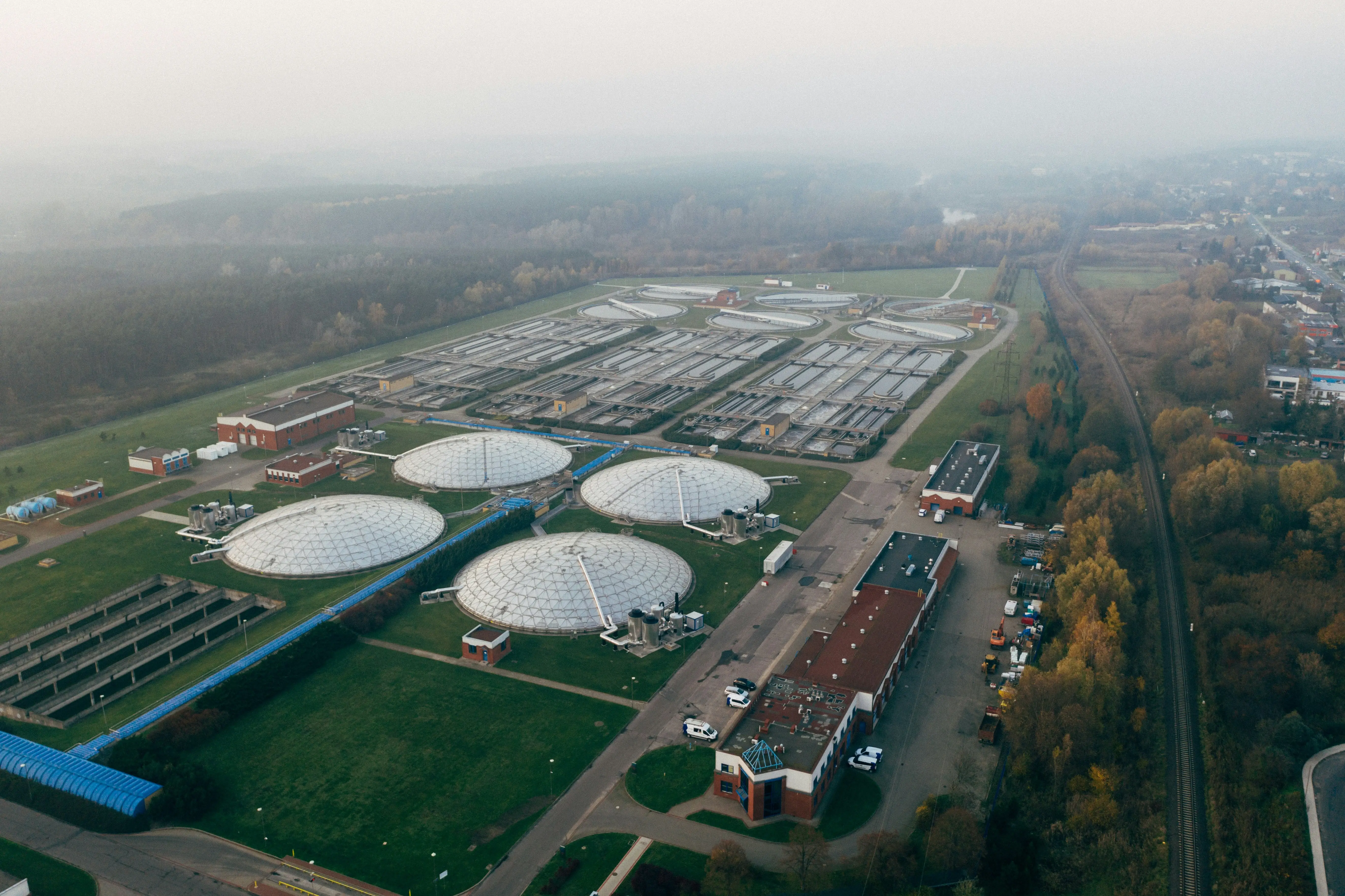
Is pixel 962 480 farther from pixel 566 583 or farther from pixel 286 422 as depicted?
pixel 286 422

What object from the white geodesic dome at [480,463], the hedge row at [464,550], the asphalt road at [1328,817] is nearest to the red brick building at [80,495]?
the white geodesic dome at [480,463]

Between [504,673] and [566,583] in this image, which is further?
[566,583]

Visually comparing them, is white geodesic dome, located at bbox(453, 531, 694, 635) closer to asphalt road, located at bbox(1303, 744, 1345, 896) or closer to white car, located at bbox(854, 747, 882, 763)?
white car, located at bbox(854, 747, 882, 763)

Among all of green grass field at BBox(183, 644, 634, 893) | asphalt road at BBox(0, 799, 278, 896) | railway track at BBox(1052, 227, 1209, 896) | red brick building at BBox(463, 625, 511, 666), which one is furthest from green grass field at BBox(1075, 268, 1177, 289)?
asphalt road at BBox(0, 799, 278, 896)

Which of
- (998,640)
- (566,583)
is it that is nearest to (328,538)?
(566,583)

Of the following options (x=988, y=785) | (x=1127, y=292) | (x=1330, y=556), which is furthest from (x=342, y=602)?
(x=1127, y=292)

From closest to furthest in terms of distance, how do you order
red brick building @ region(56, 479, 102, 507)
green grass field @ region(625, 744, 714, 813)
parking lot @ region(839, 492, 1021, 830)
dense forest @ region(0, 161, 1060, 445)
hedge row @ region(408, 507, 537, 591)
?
green grass field @ region(625, 744, 714, 813)
parking lot @ region(839, 492, 1021, 830)
hedge row @ region(408, 507, 537, 591)
red brick building @ region(56, 479, 102, 507)
dense forest @ region(0, 161, 1060, 445)
